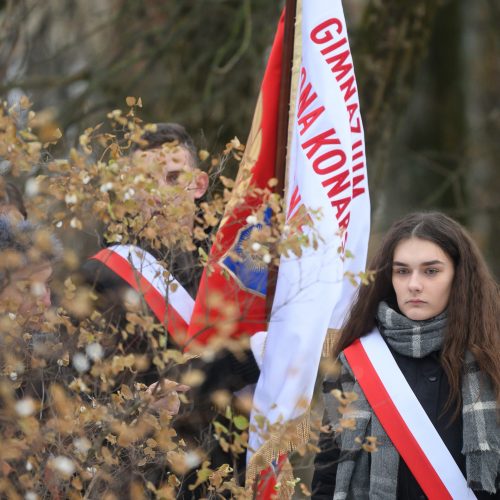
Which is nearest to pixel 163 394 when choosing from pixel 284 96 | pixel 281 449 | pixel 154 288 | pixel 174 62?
pixel 281 449

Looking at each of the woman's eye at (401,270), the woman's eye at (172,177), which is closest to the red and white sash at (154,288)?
the woman's eye at (172,177)

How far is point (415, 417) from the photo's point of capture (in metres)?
3.53

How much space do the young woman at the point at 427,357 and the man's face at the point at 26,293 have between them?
973mm

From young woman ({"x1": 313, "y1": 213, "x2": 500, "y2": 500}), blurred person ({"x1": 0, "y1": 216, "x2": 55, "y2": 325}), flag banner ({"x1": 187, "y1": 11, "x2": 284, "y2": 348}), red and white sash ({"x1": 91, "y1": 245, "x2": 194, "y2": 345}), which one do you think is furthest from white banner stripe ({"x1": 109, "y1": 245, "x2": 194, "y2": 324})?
young woman ({"x1": 313, "y1": 213, "x2": 500, "y2": 500})

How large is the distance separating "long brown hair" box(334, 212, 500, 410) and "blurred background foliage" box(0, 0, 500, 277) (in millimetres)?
703

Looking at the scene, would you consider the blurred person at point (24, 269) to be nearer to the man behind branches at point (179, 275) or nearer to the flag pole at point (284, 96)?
the man behind branches at point (179, 275)

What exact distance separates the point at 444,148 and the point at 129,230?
10043 millimetres

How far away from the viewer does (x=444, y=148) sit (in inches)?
504

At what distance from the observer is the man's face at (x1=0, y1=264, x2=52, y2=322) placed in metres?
2.73

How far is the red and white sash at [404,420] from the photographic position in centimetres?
346

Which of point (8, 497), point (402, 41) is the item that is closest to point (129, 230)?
point (8, 497)

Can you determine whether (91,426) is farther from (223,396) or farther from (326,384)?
(326,384)

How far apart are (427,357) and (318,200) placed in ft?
2.17

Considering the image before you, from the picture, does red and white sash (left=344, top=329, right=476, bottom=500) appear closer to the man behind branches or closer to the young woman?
the young woman
